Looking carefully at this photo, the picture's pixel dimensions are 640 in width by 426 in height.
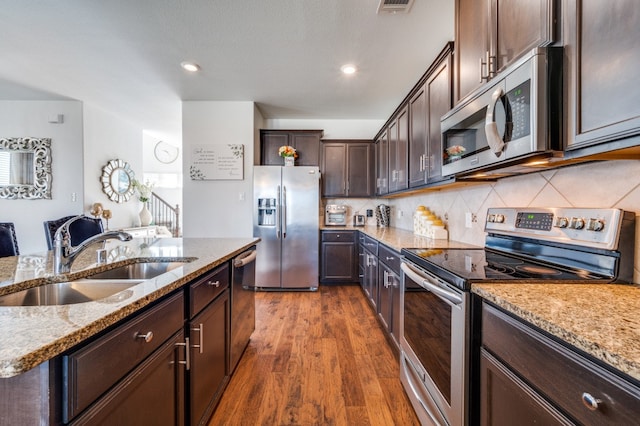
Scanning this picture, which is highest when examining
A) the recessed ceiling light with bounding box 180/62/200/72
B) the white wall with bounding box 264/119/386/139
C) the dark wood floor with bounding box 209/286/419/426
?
the recessed ceiling light with bounding box 180/62/200/72

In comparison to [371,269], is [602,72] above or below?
above

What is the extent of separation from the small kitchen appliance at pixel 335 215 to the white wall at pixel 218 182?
1.22 m

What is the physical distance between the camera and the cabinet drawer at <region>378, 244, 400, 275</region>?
2014 millimetres

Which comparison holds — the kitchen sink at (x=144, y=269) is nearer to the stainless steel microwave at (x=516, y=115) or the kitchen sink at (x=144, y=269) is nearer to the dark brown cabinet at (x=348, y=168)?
the stainless steel microwave at (x=516, y=115)

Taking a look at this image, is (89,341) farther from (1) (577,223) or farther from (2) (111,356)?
(1) (577,223)

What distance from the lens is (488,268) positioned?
1.23 metres

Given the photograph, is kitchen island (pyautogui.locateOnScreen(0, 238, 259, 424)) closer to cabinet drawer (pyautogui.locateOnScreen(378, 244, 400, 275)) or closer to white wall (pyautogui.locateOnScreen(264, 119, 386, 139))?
cabinet drawer (pyautogui.locateOnScreen(378, 244, 400, 275))

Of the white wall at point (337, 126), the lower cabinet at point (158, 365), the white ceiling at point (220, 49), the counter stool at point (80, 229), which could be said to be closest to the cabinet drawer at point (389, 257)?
the lower cabinet at point (158, 365)

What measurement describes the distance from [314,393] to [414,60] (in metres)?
2.88

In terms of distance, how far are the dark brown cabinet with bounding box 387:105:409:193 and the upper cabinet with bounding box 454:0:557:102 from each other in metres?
1.14

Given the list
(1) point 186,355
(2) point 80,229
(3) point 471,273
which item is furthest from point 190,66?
(3) point 471,273

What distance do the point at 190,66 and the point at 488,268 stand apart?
3.10m

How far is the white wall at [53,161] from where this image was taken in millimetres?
3971

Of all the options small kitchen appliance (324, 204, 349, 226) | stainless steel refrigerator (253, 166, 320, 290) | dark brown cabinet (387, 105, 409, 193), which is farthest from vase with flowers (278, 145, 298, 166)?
dark brown cabinet (387, 105, 409, 193)
